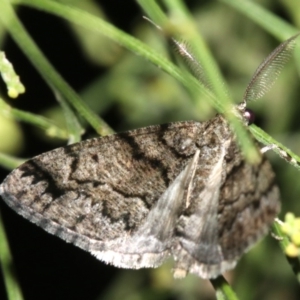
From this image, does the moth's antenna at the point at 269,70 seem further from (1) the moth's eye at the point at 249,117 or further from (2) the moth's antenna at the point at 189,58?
(2) the moth's antenna at the point at 189,58

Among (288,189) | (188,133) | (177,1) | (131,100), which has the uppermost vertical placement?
(177,1)

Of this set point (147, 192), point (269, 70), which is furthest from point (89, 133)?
point (269, 70)

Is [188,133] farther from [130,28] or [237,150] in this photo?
[130,28]

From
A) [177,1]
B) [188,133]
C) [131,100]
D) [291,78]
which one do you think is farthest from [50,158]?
[291,78]

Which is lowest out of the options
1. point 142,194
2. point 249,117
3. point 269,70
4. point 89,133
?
point 89,133

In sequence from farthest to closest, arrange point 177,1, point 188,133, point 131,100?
point 131,100 → point 188,133 → point 177,1

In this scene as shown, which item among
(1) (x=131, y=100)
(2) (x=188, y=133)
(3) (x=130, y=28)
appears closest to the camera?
(2) (x=188, y=133)

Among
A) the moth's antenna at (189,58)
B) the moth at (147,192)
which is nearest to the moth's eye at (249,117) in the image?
the moth at (147,192)

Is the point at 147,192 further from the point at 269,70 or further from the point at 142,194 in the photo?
the point at 269,70
